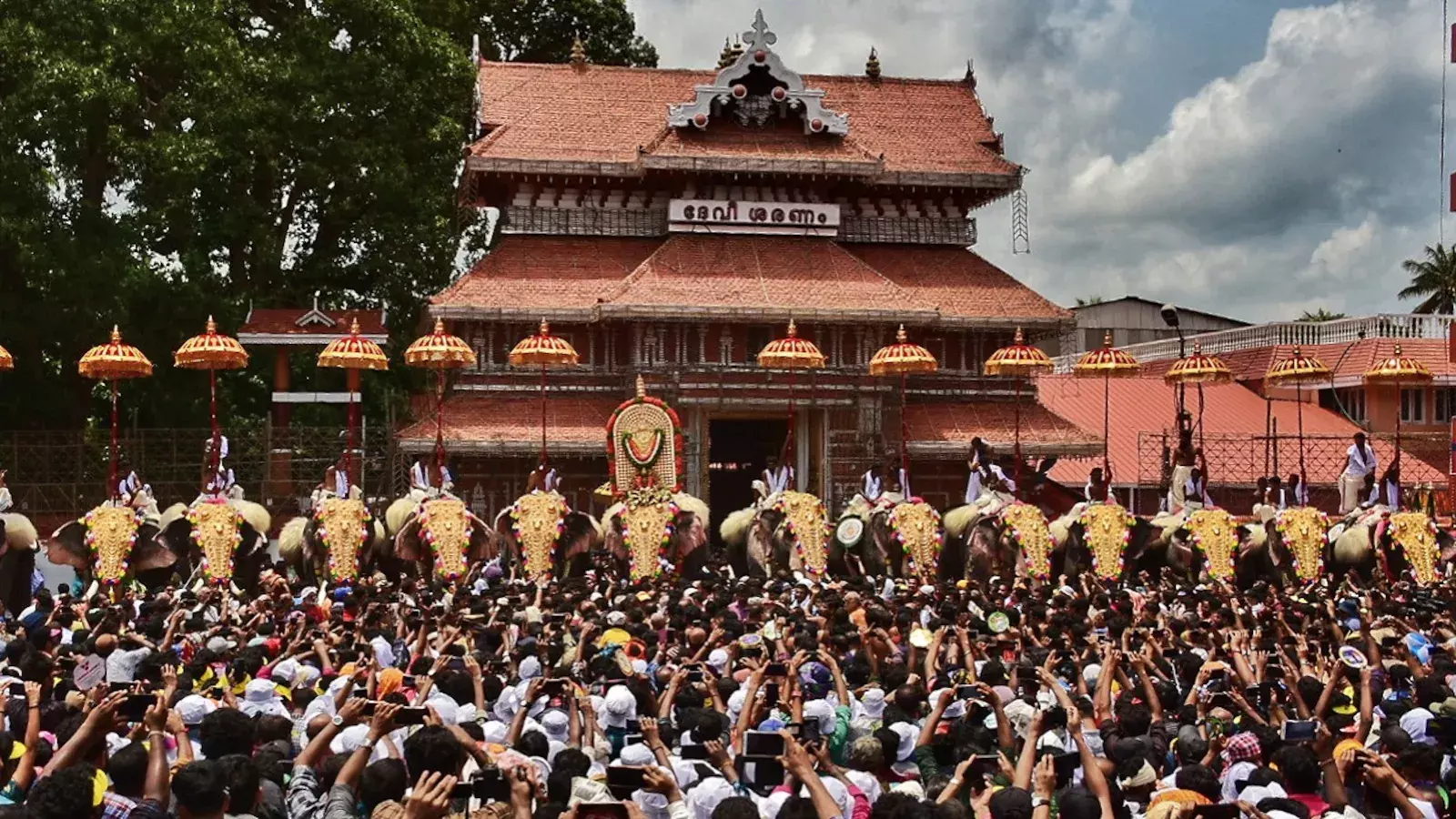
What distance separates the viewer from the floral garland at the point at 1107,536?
73.6 feet

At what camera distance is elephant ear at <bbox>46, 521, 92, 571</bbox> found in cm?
2028

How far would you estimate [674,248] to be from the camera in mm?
31734

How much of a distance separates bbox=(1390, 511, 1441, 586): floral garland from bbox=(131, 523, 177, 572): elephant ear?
52.4 feet

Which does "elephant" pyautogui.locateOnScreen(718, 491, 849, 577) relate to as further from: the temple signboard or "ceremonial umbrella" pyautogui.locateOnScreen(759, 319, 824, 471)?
the temple signboard

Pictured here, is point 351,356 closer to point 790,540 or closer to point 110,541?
point 110,541

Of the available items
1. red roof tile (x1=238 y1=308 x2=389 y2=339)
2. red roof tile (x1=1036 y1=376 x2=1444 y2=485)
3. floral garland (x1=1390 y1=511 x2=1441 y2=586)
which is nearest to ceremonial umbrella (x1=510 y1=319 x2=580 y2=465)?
red roof tile (x1=238 y1=308 x2=389 y2=339)

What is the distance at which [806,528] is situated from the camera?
2281 cm

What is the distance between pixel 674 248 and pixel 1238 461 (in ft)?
47.1

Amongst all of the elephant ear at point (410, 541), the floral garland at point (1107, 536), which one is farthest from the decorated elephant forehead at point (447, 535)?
the floral garland at point (1107, 536)

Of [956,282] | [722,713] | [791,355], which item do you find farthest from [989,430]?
[722,713]

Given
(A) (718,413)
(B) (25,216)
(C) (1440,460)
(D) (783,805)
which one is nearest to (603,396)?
(A) (718,413)

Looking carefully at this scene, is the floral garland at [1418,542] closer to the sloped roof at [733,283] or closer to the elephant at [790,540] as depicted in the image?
the elephant at [790,540]

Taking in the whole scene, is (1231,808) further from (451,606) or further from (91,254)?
(91,254)

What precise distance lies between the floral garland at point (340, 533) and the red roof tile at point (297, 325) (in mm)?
9667
